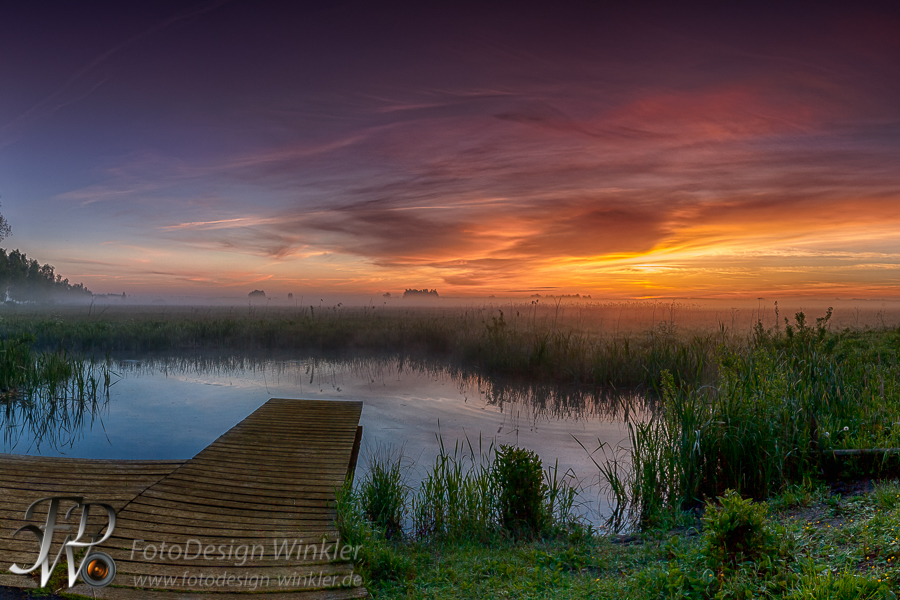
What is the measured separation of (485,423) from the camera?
9.30m

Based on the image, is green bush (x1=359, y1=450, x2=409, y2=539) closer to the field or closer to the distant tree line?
the field

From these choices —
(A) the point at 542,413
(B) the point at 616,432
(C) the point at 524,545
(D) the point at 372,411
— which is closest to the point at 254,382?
(D) the point at 372,411

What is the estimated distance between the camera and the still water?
25.6 feet

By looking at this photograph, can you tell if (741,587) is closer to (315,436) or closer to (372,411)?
(315,436)

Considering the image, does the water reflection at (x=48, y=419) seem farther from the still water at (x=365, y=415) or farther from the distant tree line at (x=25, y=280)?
the distant tree line at (x=25, y=280)

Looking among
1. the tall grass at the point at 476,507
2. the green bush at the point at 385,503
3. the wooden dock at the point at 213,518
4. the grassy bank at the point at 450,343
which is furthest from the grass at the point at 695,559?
the grassy bank at the point at 450,343

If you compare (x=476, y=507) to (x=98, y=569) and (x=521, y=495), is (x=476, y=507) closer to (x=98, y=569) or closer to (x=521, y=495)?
(x=521, y=495)

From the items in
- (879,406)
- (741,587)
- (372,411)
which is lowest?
(372,411)

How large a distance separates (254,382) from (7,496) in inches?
355

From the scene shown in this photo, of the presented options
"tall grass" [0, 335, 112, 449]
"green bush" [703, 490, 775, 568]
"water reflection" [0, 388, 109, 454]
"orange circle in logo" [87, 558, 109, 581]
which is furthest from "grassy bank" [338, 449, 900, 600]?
"tall grass" [0, 335, 112, 449]

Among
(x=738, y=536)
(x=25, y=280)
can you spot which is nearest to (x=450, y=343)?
(x=738, y=536)

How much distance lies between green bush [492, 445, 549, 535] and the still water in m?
1.14

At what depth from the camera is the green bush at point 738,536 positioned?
3051 millimetres

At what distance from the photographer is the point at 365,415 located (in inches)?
396
